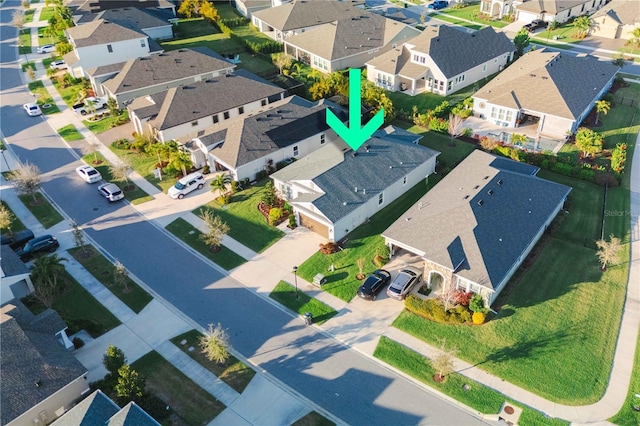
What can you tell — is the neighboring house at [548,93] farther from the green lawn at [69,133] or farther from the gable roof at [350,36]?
the green lawn at [69,133]

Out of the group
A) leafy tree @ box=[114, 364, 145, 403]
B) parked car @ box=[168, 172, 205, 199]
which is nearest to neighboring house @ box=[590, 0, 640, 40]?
parked car @ box=[168, 172, 205, 199]

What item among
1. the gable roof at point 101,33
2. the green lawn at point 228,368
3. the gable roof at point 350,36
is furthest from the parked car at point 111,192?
the gable roof at point 350,36

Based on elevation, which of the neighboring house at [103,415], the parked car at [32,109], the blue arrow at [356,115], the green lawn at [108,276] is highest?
the blue arrow at [356,115]

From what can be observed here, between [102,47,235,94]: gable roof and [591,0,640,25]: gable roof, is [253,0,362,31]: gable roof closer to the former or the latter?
[102,47,235,94]: gable roof

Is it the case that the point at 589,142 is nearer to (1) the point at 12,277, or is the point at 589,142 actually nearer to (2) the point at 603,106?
(2) the point at 603,106

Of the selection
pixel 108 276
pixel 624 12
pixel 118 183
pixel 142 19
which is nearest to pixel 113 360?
pixel 108 276

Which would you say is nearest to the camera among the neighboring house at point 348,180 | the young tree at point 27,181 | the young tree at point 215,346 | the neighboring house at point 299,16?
the young tree at point 215,346

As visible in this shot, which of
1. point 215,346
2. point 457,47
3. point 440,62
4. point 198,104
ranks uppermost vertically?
point 457,47
